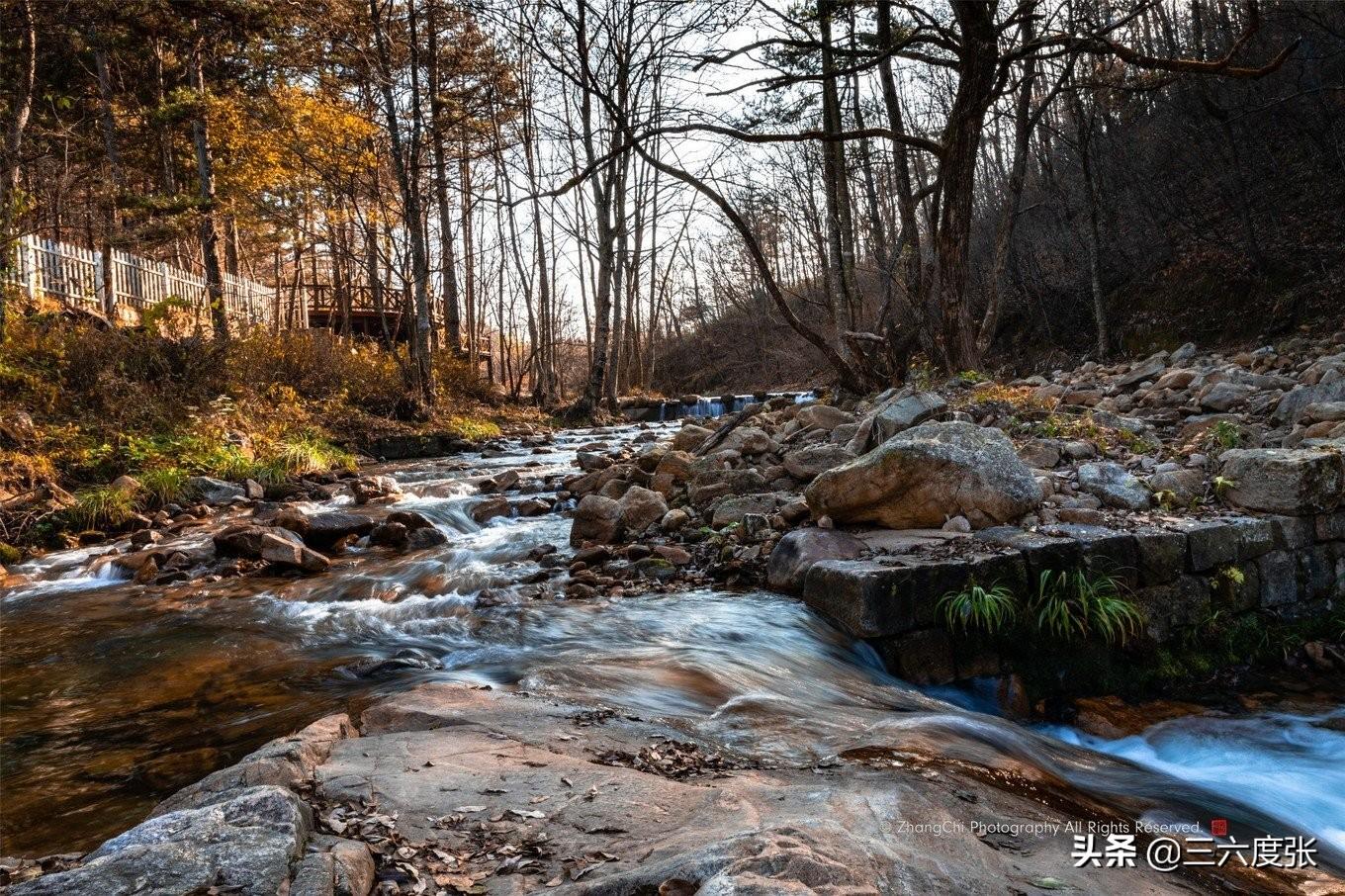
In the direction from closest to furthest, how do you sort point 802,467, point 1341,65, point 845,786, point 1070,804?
point 845,786 → point 1070,804 → point 802,467 → point 1341,65

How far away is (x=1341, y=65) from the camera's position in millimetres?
13094

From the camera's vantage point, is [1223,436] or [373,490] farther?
[373,490]

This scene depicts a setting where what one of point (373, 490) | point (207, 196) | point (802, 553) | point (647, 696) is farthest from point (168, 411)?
Result: point (647, 696)

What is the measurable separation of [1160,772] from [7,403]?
1267 cm

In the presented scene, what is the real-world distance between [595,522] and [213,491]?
5702mm

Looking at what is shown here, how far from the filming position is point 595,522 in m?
6.70

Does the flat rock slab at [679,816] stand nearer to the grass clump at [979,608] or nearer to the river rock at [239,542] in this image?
the grass clump at [979,608]

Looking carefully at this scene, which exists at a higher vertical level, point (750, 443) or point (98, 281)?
point (98, 281)

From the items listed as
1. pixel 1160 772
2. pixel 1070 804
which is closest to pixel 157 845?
pixel 1070 804

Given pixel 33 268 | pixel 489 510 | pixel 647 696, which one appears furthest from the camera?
pixel 33 268

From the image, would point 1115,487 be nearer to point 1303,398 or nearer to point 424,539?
point 1303,398

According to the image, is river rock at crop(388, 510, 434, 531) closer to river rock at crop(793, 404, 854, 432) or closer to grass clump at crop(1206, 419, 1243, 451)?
river rock at crop(793, 404, 854, 432)

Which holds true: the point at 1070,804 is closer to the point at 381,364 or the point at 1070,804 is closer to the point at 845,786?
the point at 845,786

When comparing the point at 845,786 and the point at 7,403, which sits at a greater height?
the point at 7,403
